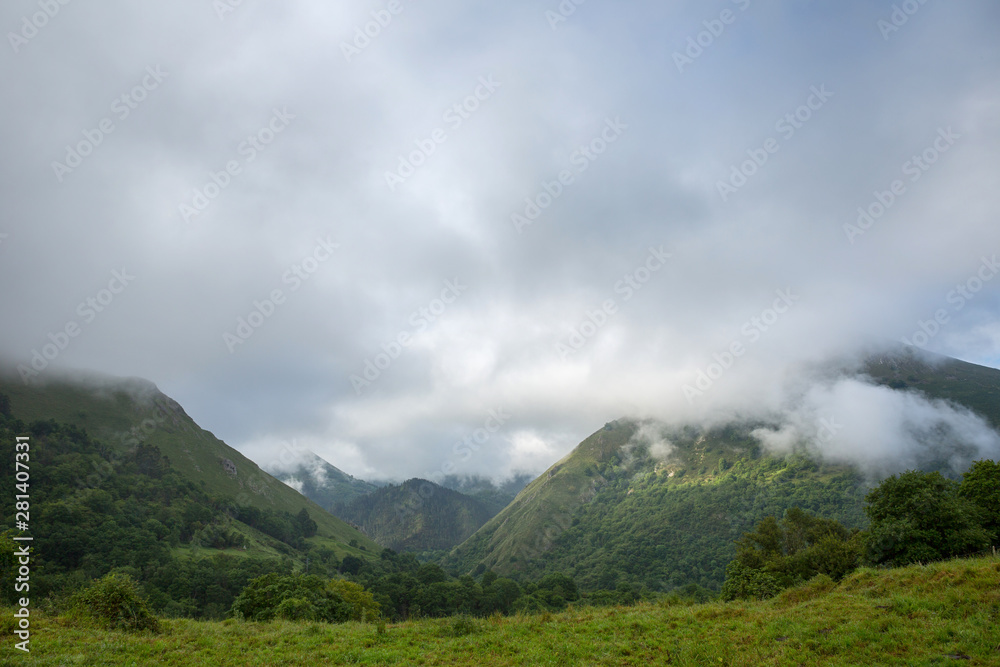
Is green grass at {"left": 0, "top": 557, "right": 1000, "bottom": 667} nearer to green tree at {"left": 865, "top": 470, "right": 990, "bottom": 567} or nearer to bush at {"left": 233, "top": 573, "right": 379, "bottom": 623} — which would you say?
green tree at {"left": 865, "top": 470, "right": 990, "bottom": 567}

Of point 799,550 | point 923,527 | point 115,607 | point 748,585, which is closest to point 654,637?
point 115,607

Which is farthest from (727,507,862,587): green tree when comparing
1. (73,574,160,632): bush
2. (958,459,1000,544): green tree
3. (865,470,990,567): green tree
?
(73,574,160,632): bush

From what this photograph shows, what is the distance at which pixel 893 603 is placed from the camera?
786 inches

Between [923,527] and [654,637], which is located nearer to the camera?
[654,637]

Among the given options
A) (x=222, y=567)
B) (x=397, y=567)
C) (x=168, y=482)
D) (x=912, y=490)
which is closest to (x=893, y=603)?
(x=912, y=490)

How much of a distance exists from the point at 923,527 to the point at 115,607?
2393 inches

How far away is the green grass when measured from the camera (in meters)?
16.1

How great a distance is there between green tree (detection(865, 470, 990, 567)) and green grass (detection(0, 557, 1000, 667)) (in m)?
15.8

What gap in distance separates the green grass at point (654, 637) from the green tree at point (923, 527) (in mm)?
15784

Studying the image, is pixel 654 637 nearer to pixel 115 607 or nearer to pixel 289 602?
pixel 115 607

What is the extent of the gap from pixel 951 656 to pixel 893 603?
20.7 ft

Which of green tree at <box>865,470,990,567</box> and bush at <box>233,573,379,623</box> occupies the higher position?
green tree at <box>865,470,990,567</box>

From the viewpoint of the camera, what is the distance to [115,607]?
22578 mm

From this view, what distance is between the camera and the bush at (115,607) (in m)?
22.0
